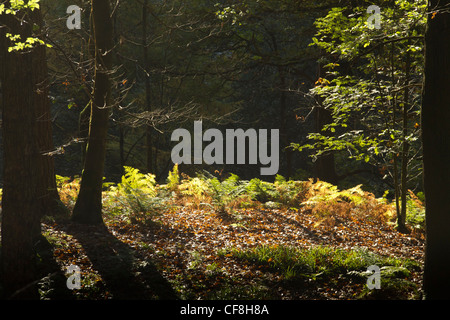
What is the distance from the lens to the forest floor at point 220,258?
5945 millimetres

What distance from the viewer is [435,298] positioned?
5195mm

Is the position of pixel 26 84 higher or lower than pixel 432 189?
higher

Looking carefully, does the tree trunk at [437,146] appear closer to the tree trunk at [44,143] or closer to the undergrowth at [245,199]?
the undergrowth at [245,199]

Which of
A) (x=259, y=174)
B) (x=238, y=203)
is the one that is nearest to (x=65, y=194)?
(x=238, y=203)

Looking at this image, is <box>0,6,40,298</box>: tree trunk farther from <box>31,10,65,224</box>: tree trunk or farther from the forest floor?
<box>31,10,65,224</box>: tree trunk

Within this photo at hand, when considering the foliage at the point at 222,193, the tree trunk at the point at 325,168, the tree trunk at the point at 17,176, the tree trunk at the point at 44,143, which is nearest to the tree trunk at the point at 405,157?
the tree trunk at the point at 325,168

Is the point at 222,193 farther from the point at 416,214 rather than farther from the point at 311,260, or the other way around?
the point at 416,214

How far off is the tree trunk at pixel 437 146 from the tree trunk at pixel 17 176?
5.21 meters

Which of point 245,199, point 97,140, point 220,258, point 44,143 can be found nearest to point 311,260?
point 220,258

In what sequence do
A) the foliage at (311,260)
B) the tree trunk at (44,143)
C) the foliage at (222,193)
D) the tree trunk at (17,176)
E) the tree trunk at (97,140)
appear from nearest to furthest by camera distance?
the tree trunk at (17,176) < the foliage at (311,260) < the tree trunk at (97,140) < the tree trunk at (44,143) < the foliage at (222,193)

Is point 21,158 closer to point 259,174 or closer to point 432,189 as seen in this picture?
point 432,189

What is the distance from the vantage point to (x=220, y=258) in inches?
285

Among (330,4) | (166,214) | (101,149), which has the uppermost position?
(330,4)

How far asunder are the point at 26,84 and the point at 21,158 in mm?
972
